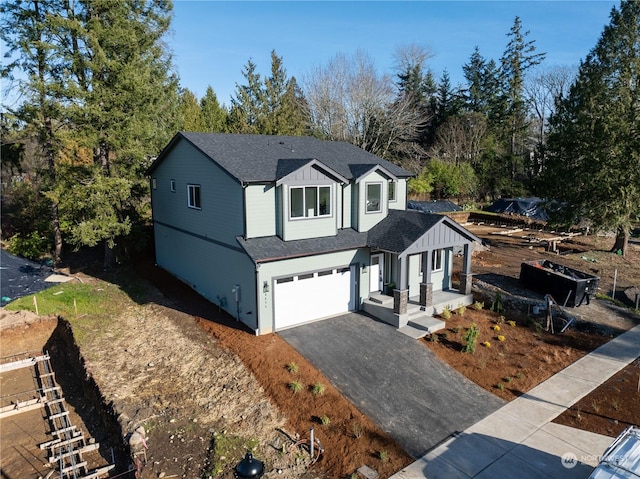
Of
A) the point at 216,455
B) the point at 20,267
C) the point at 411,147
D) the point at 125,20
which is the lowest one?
the point at 216,455

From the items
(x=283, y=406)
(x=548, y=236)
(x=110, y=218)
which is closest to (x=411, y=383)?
(x=283, y=406)

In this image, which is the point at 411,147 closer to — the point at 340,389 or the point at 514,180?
the point at 514,180

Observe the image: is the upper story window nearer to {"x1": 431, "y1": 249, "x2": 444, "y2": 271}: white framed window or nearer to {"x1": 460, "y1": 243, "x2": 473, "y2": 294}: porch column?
{"x1": 431, "y1": 249, "x2": 444, "y2": 271}: white framed window

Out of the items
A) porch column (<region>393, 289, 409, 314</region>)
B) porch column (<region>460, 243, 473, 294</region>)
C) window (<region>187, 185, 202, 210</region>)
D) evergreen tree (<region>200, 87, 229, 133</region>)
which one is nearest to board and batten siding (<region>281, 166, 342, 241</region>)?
porch column (<region>393, 289, 409, 314</region>)

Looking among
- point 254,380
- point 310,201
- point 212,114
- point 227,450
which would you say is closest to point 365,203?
point 310,201

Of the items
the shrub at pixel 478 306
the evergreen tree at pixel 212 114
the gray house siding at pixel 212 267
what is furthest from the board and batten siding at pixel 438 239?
the evergreen tree at pixel 212 114

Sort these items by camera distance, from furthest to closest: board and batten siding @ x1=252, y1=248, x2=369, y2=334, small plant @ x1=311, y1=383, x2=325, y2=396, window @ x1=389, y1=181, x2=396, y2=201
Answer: window @ x1=389, y1=181, x2=396, y2=201
board and batten siding @ x1=252, y1=248, x2=369, y2=334
small plant @ x1=311, y1=383, x2=325, y2=396

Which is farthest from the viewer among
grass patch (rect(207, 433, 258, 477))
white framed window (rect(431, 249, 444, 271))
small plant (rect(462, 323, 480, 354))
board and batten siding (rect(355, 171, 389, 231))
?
white framed window (rect(431, 249, 444, 271))

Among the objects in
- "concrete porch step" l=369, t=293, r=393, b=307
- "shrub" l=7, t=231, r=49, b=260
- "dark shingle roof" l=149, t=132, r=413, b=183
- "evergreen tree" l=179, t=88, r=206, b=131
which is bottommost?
"concrete porch step" l=369, t=293, r=393, b=307
